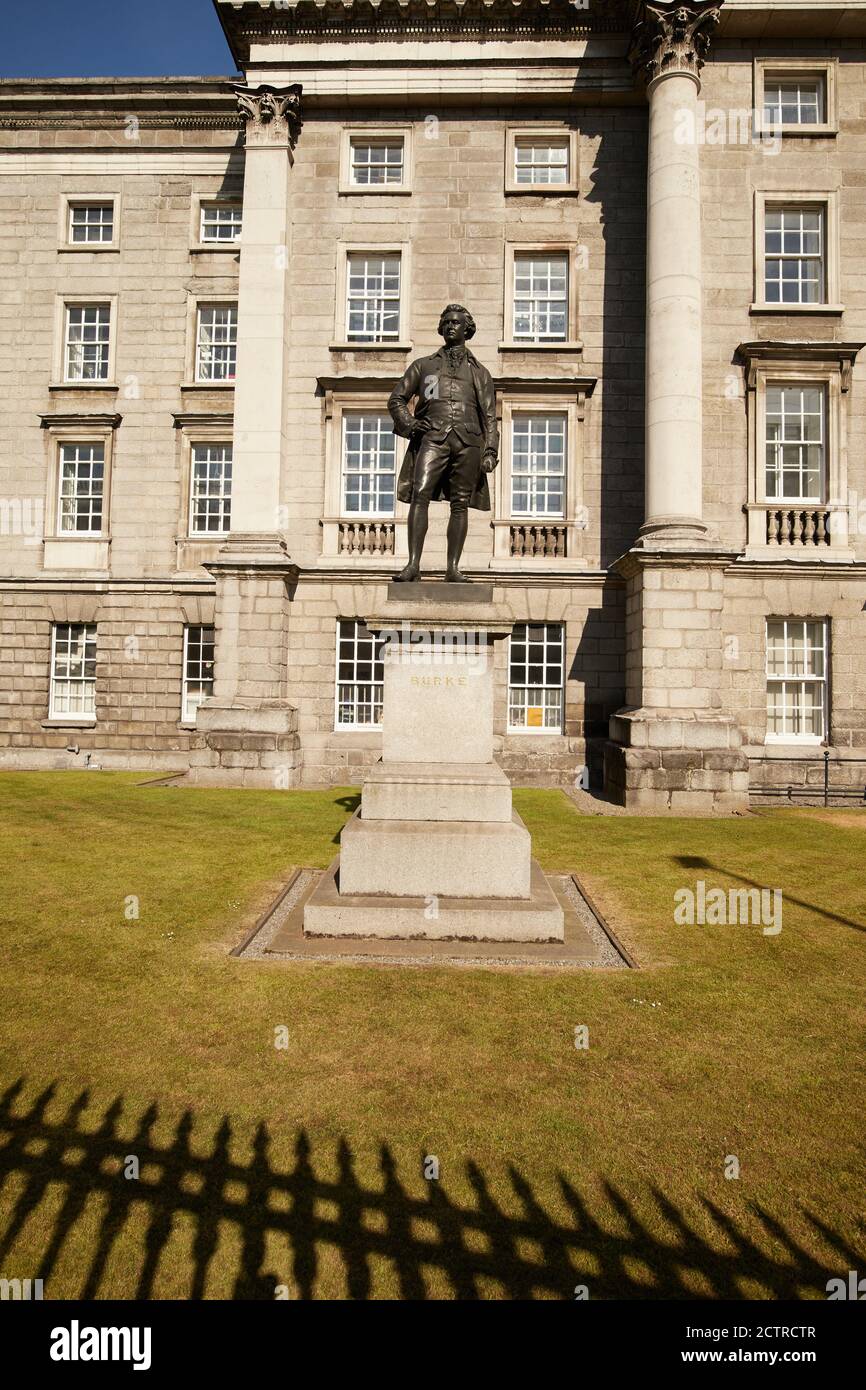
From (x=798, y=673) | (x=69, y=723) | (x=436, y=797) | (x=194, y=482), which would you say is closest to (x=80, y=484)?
(x=194, y=482)

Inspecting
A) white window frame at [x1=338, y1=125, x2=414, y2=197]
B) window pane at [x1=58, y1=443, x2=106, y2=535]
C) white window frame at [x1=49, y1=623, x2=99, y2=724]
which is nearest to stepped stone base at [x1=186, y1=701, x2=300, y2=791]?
white window frame at [x1=49, y1=623, x2=99, y2=724]

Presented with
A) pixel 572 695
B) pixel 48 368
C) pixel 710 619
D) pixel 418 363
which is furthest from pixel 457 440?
pixel 48 368

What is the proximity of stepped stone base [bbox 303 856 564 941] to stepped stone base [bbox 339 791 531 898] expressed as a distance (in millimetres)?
209

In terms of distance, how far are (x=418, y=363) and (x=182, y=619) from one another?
13396 mm

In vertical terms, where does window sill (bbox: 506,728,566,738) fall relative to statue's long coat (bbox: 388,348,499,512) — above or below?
below

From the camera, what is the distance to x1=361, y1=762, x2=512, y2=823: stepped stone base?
6.65 metres

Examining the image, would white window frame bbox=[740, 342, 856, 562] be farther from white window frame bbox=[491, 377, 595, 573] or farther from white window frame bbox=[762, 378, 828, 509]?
white window frame bbox=[491, 377, 595, 573]

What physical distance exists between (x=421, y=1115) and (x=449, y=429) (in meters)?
6.31

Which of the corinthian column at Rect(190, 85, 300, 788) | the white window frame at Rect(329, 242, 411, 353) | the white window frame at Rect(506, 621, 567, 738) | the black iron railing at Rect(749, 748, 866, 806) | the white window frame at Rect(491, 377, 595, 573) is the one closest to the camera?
the black iron railing at Rect(749, 748, 866, 806)

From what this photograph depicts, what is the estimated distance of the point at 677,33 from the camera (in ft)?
49.6

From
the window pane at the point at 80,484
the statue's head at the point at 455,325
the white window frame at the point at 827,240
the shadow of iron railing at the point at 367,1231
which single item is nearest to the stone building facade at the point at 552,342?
the white window frame at the point at 827,240

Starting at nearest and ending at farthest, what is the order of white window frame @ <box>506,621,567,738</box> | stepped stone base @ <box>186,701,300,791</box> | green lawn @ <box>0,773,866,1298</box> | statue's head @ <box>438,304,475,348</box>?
green lawn @ <box>0,773,866,1298</box> → statue's head @ <box>438,304,475,348</box> → stepped stone base @ <box>186,701,300,791</box> → white window frame @ <box>506,621,567,738</box>

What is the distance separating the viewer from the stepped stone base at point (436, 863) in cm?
645
